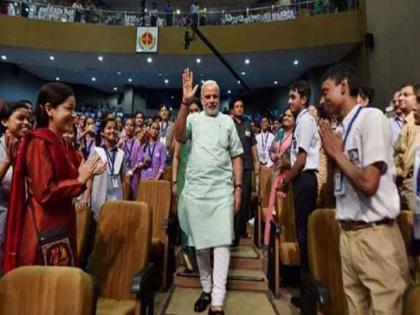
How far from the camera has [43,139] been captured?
1.58m

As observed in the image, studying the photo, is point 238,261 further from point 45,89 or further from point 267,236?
point 45,89

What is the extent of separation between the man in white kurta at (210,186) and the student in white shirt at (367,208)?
99cm

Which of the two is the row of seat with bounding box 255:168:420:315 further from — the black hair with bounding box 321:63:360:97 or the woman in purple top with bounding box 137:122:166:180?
the woman in purple top with bounding box 137:122:166:180

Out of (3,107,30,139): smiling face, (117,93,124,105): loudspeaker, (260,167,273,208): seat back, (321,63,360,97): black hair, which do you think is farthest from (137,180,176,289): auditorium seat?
Answer: (117,93,124,105): loudspeaker

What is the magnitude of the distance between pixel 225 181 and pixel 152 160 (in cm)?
200

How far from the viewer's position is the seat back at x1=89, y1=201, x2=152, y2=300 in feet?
6.68

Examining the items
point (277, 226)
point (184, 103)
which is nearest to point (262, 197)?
point (277, 226)

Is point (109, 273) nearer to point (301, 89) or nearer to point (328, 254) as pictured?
point (328, 254)

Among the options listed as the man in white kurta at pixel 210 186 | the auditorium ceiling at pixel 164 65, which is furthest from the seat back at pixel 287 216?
the auditorium ceiling at pixel 164 65

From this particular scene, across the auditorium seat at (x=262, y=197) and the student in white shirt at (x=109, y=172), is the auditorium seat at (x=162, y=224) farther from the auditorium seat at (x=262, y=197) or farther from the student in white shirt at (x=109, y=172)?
the auditorium seat at (x=262, y=197)

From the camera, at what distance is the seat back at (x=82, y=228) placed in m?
2.14

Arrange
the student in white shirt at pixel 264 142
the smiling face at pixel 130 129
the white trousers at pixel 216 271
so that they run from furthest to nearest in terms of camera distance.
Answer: the student in white shirt at pixel 264 142
the smiling face at pixel 130 129
the white trousers at pixel 216 271

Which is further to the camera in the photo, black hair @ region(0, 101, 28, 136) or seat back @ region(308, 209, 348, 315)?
black hair @ region(0, 101, 28, 136)

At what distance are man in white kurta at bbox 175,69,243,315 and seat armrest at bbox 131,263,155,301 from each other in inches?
21.1
